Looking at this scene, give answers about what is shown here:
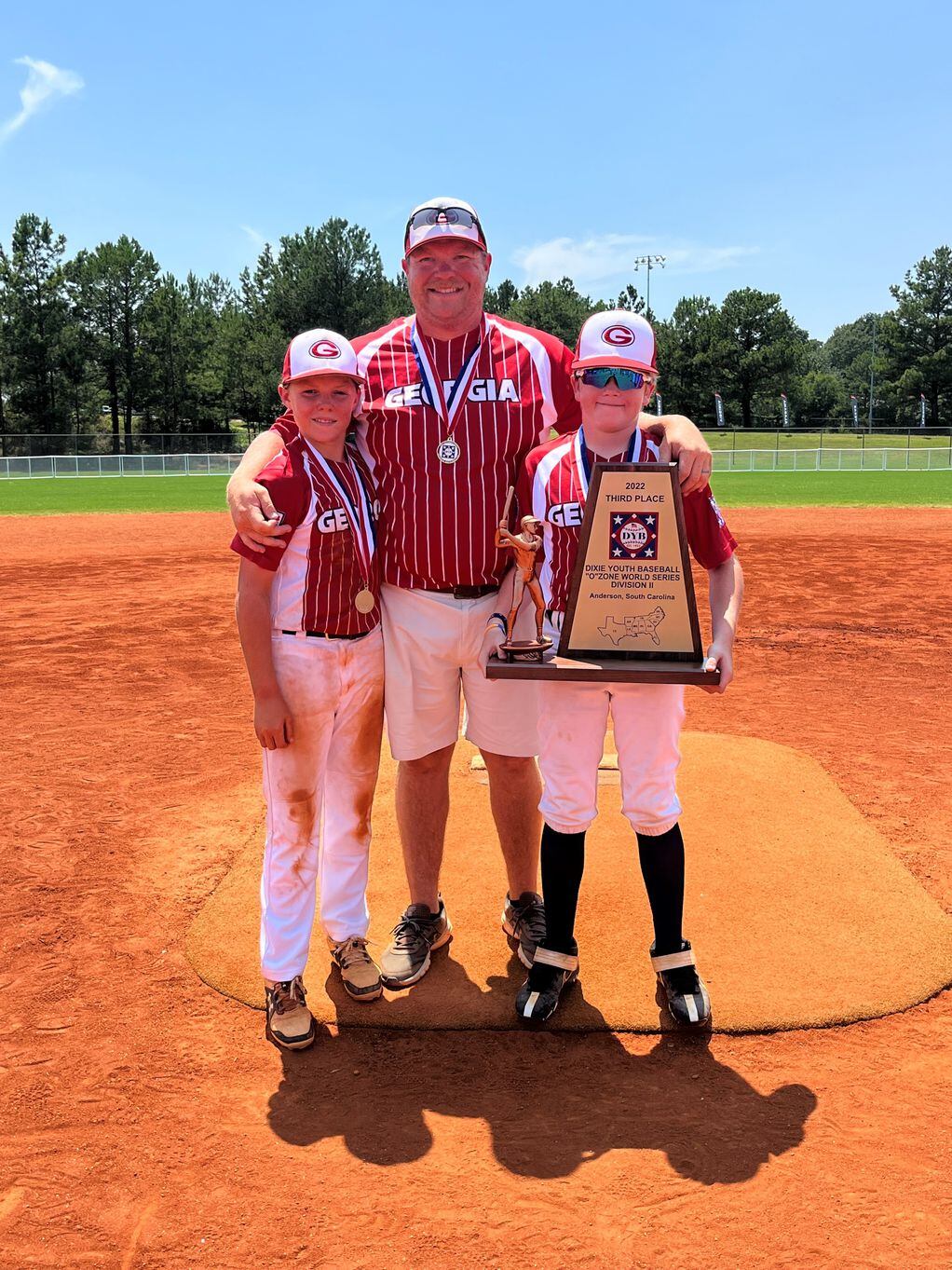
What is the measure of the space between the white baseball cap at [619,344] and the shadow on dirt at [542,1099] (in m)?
2.02

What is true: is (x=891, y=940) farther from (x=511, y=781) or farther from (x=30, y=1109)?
(x=30, y=1109)

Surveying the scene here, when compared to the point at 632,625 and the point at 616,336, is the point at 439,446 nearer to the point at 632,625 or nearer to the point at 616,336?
the point at 616,336

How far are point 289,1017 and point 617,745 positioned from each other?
1.30 meters

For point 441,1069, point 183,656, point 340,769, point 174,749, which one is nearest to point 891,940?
point 441,1069

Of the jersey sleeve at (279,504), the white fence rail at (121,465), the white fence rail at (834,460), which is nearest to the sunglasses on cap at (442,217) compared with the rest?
the jersey sleeve at (279,504)

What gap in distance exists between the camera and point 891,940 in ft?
11.7

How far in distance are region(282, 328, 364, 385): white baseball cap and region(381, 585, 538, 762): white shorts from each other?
75 centimetres

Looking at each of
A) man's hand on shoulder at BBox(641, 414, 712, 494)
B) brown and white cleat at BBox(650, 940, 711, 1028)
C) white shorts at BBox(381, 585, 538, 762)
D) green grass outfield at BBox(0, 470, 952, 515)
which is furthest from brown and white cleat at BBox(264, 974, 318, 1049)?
green grass outfield at BBox(0, 470, 952, 515)

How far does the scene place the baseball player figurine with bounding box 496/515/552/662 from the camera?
9.46 feet

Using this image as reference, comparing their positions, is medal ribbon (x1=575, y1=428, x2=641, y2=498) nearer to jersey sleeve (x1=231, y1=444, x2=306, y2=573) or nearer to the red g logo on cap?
the red g logo on cap

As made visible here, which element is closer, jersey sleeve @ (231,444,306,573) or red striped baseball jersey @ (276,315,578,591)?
jersey sleeve @ (231,444,306,573)

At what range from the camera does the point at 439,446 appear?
10.6ft

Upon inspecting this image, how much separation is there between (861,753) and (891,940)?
7.10ft

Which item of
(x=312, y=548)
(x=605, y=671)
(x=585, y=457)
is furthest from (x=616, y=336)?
(x=312, y=548)
